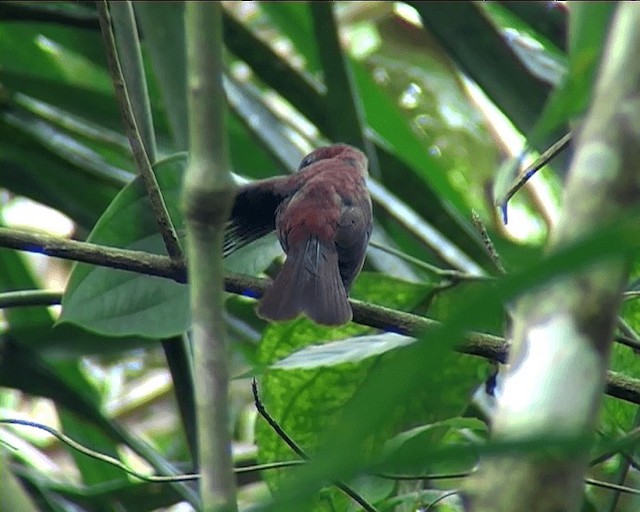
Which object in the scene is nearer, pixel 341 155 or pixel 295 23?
pixel 341 155

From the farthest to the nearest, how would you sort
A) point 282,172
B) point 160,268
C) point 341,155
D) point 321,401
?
point 282,172
point 341,155
point 321,401
point 160,268

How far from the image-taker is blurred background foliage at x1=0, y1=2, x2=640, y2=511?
1.21 meters

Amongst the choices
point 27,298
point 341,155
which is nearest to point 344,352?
point 27,298

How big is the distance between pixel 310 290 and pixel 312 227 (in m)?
0.22

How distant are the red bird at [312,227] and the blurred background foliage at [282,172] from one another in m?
0.04

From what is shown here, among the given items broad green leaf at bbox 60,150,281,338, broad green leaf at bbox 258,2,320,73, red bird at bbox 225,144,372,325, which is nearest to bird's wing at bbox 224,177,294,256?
red bird at bbox 225,144,372,325

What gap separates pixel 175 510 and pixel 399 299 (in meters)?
1.03

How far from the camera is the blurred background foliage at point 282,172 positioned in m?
1.21

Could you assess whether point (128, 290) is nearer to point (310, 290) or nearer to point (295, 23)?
point (310, 290)

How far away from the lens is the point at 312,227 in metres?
1.58

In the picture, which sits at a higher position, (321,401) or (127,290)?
(127,290)

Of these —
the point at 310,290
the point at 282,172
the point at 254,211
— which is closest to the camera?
the point at 310,290

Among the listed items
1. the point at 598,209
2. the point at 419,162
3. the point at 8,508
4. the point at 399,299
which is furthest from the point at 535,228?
the point at 598,209

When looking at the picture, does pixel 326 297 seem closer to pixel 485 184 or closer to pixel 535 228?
pixel 485 184
